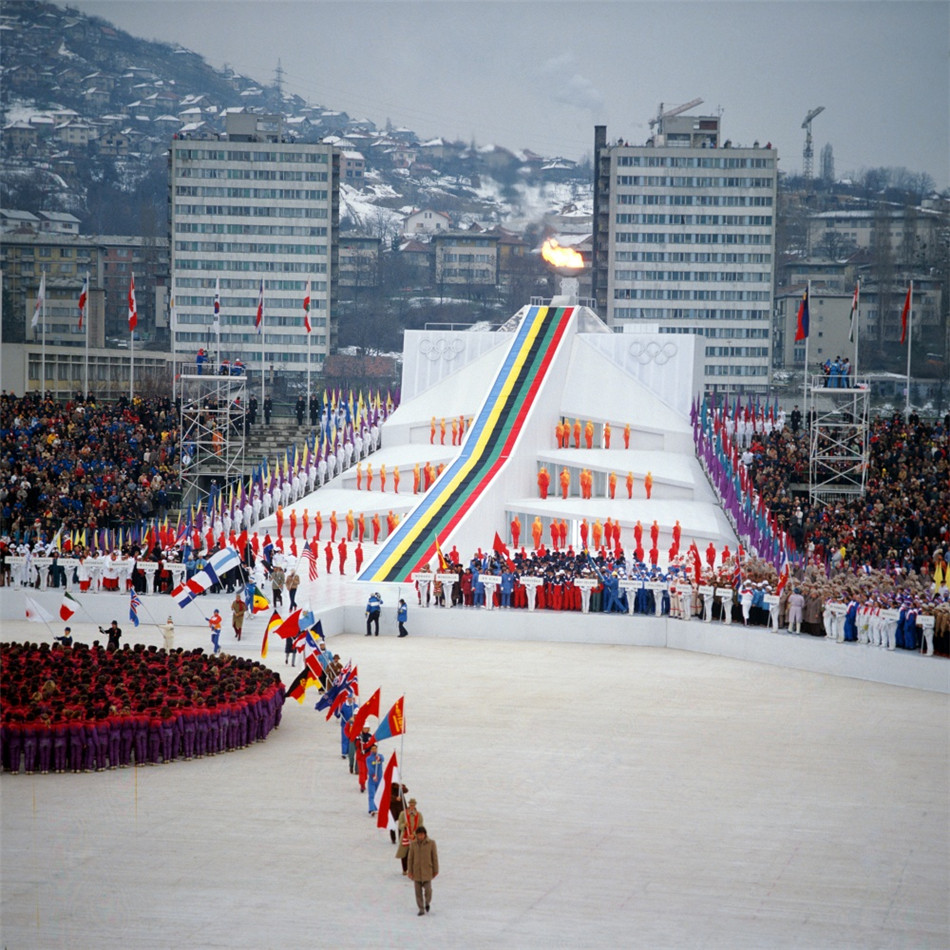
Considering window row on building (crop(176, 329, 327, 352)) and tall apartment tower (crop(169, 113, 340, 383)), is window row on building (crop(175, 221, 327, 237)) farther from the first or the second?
window row on building (crop(176, 329, 327, 352))

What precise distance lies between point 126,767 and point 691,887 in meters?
7.85

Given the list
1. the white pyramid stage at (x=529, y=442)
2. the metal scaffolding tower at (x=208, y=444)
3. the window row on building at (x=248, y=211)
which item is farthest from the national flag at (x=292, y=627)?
the window row on building at (x=248, y=211)

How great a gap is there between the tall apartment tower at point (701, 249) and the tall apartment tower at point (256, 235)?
18.7 meters

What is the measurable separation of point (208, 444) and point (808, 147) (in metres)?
78.8

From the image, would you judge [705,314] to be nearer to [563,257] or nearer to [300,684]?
[563,257]

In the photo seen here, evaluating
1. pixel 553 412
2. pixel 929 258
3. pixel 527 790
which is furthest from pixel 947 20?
pixel 527 790

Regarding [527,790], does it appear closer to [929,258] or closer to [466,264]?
[929,258]

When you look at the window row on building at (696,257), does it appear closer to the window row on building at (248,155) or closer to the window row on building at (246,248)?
the window row on building at (246,248)

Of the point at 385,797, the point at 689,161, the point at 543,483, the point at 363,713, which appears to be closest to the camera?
the point at 385,797

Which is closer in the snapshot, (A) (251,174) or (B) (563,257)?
(B) (563,257)

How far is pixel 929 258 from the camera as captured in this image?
345 ft

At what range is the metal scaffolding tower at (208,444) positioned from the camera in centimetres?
4381

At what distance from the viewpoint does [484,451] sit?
4244 centimetres

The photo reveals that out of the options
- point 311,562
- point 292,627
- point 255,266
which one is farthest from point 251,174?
point 292,627
